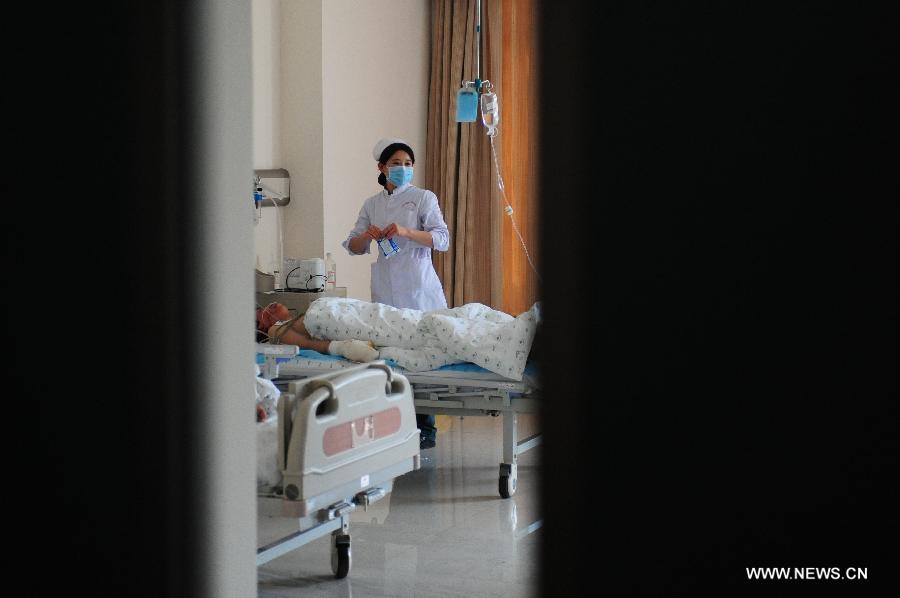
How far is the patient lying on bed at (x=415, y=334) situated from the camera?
A: 3279 mm

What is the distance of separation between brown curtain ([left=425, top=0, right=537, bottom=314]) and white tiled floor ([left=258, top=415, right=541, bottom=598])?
2.08 meters

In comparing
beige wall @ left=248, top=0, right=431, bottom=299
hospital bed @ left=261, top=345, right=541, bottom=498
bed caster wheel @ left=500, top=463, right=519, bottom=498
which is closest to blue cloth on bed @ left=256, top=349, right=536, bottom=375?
hospital bed @ left=261, top=345, right=541, bottom=498

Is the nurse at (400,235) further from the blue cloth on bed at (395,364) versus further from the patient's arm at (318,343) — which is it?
the blue cloth on bed at (395,364)

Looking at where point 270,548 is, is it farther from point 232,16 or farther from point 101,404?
point 232,16

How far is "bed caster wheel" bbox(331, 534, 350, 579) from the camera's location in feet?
8.32

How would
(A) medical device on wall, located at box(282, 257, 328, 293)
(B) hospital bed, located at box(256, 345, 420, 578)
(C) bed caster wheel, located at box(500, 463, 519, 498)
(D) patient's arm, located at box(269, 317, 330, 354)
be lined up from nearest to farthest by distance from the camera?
(B) hospital bed, located at box(256, 345, 420, 578) < (C) bed caster wheel, located at box(500, 463, 519, 498) < (D) patient's arm, located at box(269, 317, 330, 354) < (A) medical device on wall, located at box(282, 257, 328, 293)

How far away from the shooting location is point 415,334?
3.53 metres

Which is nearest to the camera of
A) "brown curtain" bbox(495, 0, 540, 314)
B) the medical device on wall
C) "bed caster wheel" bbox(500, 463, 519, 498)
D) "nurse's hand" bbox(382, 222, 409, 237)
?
"bed caster wheel" bbox(500, 463, 519, 498)

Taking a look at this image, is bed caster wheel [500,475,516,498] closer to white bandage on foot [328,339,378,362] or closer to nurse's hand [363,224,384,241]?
white bandage on foot [328,339,378,362]

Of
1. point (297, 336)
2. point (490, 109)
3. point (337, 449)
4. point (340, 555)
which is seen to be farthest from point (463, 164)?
point (337, 449)

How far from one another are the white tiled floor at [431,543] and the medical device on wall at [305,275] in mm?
1125

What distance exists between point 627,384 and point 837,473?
7.7 inches

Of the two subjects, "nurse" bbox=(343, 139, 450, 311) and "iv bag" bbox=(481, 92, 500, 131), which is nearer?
"nurse" bbox=(343, 139, 450, 311)

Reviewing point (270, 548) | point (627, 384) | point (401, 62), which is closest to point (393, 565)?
point (270, 548)
